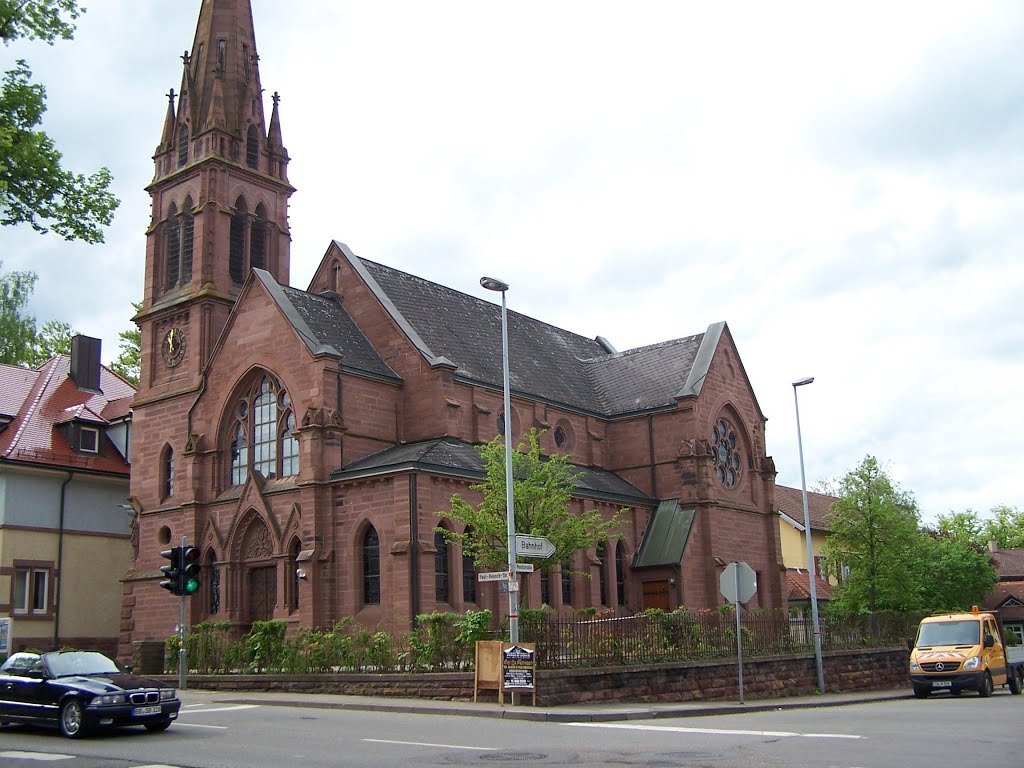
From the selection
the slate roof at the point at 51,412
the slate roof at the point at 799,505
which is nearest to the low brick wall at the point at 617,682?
the slate roof at the point at 51,412

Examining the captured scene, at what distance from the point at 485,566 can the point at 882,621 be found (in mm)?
15123

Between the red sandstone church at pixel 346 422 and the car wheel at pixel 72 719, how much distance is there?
14128mm

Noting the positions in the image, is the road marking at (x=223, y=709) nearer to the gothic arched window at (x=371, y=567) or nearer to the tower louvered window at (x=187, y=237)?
the gothic arched window at (x=371, y=567)

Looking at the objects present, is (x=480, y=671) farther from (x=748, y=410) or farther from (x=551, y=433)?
(x=748, y=410)

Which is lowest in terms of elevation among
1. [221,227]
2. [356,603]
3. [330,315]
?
[356,603]

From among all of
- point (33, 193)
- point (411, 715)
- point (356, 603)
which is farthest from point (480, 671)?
point (33, 193)

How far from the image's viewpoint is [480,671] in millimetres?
23016

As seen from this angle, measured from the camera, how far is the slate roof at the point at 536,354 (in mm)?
40531

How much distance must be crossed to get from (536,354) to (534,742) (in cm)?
3188

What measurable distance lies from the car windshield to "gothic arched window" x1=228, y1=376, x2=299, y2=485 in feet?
55.1

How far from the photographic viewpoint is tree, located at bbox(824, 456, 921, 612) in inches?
1785

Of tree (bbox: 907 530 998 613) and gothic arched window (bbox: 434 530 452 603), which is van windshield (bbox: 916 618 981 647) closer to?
gothic arched window (bbox: 434 530 452 603)

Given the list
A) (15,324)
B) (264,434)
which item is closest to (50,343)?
(15,324)

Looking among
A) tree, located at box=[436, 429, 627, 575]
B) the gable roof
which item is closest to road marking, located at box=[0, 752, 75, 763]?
tree, located at box=[436, 429, 627, 575]
